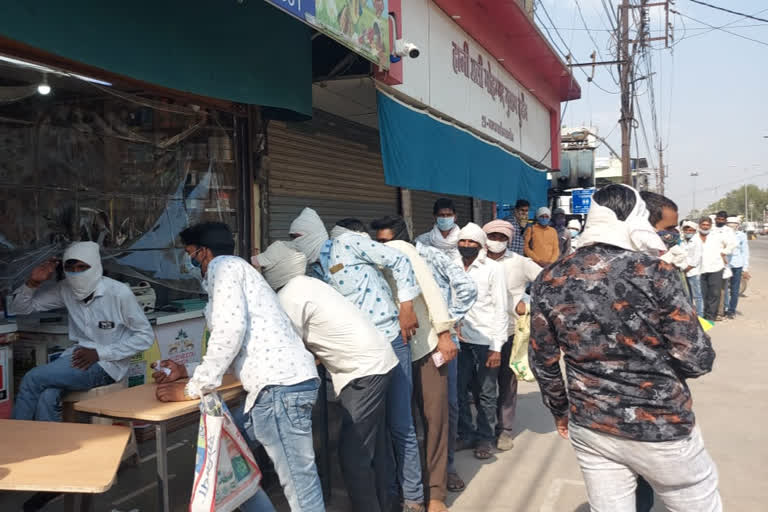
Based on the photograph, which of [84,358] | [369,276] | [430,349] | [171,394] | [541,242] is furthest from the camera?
[541,242]

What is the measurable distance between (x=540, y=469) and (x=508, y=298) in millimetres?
1282

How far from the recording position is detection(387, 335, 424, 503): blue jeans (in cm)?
355

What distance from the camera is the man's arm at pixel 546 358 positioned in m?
2.43

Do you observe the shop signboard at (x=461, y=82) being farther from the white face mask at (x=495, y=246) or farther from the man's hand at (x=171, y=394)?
the man's hand at (x=171, y=394)

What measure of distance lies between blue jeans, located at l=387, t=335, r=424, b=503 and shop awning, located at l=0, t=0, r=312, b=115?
2008 mm

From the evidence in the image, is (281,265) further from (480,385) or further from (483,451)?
(483,451)

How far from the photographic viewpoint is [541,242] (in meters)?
9.04

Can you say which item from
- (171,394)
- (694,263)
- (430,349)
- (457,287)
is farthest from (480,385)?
(694,263)

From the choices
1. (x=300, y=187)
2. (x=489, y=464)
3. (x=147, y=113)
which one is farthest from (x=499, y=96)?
(x=489, y=464)

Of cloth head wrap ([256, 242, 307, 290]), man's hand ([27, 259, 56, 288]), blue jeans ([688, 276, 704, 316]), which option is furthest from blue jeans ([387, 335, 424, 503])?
blue jeans ([688, 276, 704, 316])

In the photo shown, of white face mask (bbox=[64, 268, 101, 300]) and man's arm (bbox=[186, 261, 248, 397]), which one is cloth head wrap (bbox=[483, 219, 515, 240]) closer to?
man's arm (bbox=[186, 261, 248, 397])

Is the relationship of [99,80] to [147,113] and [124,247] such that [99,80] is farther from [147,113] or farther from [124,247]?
[124,247]

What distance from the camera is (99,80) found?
4418mm

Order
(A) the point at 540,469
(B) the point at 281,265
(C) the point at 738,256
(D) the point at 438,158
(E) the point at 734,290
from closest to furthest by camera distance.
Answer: (B) the point at 281,265 < (A) the point at 540,469 < (D) the point at 438,158 < (C) the point at 738,256 < (E) the point at 734,290
